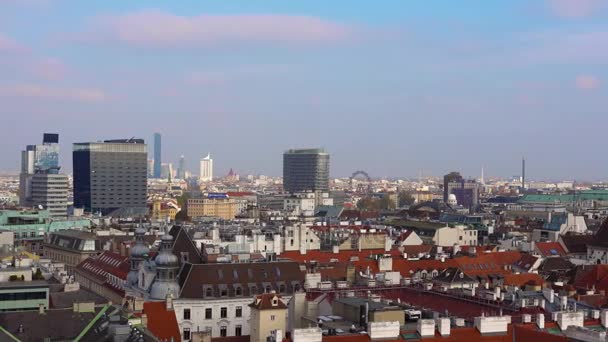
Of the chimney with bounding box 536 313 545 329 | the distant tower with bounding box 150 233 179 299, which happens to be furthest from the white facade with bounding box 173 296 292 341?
the chimney with bounding box 536 313 545 329

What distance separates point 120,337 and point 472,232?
103526 millimetres

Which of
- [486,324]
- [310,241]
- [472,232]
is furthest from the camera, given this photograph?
[472,232]

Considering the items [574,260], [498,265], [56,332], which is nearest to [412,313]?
[56,332]

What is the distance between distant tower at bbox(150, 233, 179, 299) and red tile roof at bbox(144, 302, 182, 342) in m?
5.20

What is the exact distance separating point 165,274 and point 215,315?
17.6 ft

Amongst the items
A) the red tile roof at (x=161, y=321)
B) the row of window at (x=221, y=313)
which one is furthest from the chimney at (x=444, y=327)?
the row of window at (x=221, y=313)

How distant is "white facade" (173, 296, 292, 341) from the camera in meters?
70.1

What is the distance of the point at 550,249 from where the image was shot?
382ft

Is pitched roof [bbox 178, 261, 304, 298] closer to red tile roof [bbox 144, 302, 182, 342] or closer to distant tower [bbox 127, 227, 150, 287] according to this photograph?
red tile roof [bbox 144, 302, 182, 342]

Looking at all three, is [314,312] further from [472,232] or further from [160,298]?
[472,232]

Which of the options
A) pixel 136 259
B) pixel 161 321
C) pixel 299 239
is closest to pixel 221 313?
pixel 161 321

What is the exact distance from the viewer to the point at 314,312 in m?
60.4

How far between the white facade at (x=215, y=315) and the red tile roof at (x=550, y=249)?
54.4 metres

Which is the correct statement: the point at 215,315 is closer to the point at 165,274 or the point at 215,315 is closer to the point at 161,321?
the point at 165,274
